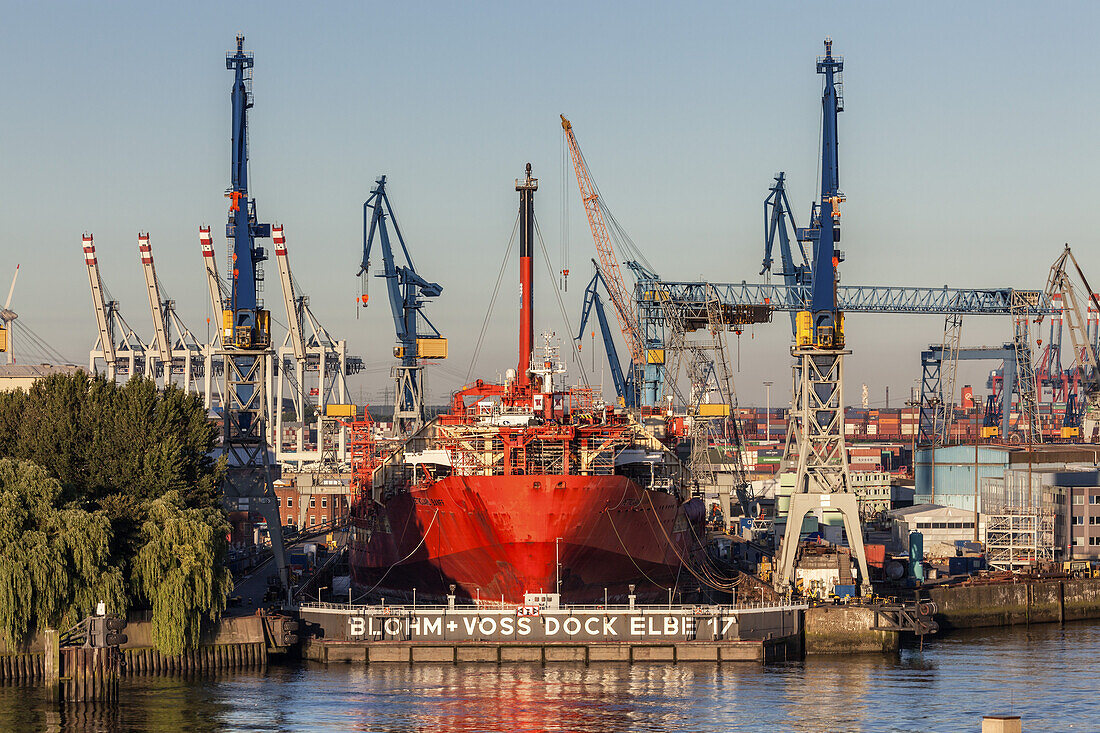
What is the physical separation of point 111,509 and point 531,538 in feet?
67.1

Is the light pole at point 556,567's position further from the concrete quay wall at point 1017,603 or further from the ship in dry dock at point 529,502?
the concrete quay wall at point 1017,603

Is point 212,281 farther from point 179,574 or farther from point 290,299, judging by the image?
point 179,574

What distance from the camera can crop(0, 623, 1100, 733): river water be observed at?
63406 mm

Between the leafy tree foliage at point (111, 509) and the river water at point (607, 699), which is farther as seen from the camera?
the leafy tree foliage at point (111, 509)

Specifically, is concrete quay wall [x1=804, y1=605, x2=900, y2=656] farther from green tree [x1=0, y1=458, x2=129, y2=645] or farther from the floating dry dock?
green tree [x1=0, y1=458, x2=129, y2=645]

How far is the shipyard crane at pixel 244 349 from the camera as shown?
339 feet

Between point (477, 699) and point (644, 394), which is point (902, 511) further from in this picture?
point (477, 699)

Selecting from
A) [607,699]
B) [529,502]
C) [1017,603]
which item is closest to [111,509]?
[529,502]

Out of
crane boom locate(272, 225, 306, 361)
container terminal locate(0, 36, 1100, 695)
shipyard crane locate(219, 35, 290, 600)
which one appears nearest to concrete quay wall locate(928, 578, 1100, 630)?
container terminal locate(0, 36, 1100, 695)

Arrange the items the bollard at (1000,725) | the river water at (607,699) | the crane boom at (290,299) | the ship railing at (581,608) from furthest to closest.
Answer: the crane boom at (290,299) < the ship railing at (581,608) < the river water at (607,699) < the bollard at (1000,725)

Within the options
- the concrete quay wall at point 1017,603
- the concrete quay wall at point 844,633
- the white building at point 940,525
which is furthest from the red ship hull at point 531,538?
the white building at point 940,525

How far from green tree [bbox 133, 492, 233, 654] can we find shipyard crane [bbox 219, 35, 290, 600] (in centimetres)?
2373

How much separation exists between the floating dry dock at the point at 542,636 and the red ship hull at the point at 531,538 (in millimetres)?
4037

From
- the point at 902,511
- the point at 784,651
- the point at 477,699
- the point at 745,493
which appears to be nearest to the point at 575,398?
the point at 784,651
